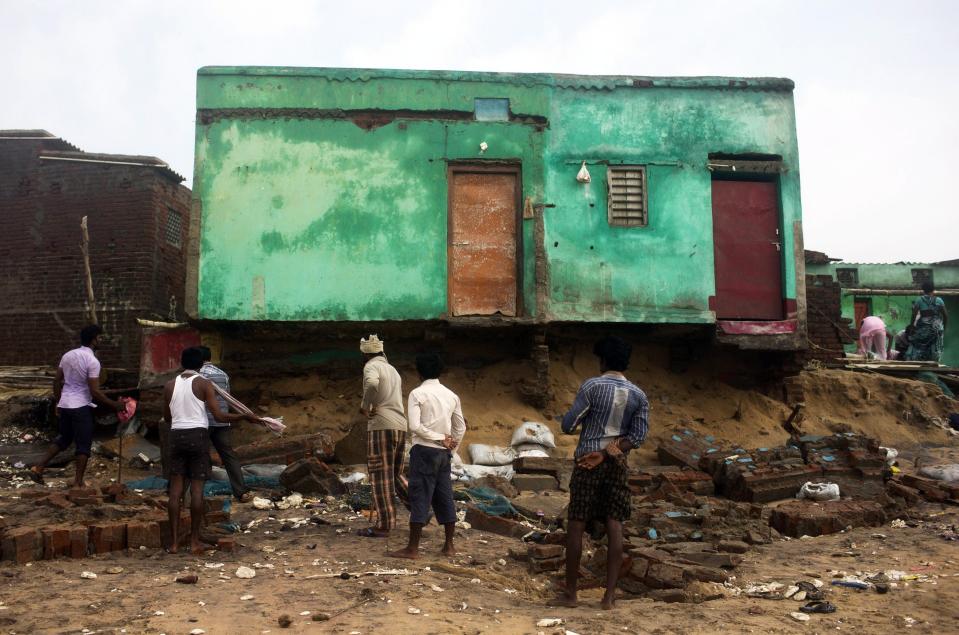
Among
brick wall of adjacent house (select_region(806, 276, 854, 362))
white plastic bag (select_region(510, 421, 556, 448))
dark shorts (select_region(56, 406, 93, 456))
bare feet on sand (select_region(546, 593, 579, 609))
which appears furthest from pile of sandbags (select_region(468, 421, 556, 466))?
brick wall of adjacent house (select_region(806, 276, 854, 362))

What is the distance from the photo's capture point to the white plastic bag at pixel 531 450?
10.8m

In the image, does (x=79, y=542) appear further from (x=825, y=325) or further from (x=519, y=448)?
(x=825, y=325)

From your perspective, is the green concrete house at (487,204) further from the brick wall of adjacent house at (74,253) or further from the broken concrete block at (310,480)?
the brick wall of adjacent house at (74,253)

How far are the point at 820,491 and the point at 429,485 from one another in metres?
4.85

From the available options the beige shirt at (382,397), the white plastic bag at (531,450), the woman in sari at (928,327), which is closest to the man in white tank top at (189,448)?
the beige shirt at (382,397)

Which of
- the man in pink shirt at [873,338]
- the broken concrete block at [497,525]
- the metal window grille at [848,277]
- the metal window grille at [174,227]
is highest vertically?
the metal window grille at [174,227]

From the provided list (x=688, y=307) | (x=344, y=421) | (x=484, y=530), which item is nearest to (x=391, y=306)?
(x=344, y=421)

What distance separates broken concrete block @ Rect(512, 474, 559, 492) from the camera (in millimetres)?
9641

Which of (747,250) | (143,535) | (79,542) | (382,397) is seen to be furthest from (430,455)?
(747,250)

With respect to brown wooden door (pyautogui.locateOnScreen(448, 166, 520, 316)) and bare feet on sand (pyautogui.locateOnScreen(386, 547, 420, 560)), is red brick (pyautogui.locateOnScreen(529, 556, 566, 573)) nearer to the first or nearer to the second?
bare feet on sand (pyautogui.locateOnScreen(386, 547, 420, 560))

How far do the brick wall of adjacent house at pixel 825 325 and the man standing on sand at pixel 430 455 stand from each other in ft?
32.7

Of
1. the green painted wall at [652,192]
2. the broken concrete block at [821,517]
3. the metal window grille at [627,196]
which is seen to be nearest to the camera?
the broken concrete block at [821,517]

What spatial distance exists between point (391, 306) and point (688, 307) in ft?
14.8

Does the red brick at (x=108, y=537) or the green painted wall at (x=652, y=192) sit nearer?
the red brick at (x=108, y=537)
